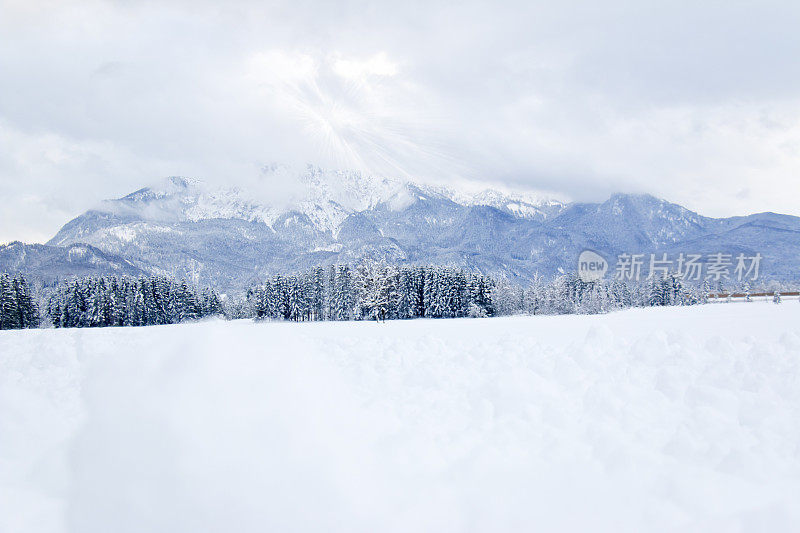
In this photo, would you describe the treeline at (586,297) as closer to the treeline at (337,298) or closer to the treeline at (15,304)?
the treeline at (337,298)

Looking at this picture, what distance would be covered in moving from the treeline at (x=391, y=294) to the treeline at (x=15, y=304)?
35650mm

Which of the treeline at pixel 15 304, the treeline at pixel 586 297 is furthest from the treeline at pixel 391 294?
the treeline at pixel 15 304

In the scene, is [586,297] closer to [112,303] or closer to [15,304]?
[112,303]

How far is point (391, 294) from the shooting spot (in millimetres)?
65750

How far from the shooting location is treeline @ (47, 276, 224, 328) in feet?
216

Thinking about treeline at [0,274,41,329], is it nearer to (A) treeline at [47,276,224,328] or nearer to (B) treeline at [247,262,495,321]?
(A) treeline at [47,276,224,328]

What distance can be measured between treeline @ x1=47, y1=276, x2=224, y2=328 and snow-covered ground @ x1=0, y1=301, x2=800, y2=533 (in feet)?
218

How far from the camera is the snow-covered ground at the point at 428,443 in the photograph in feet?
18.6

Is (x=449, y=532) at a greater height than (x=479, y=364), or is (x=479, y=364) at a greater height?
(x=479, y=364)

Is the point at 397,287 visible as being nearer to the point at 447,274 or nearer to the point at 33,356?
the point at 447,274

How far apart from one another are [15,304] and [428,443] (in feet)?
252

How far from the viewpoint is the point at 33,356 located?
43.4 feet

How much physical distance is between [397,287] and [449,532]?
63.1 m

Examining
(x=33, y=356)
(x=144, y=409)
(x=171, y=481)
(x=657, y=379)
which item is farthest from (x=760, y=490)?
(x=33, y=356)
